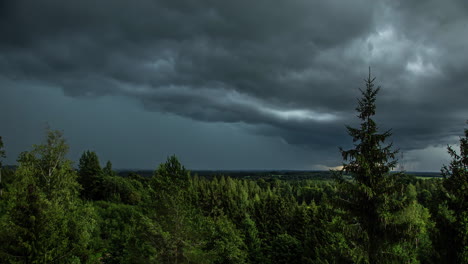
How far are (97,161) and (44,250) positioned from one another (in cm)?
8207

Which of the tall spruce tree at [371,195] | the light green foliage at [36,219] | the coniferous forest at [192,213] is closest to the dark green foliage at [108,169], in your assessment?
the coniferous forest at [192,213]

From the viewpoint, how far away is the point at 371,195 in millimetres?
15211

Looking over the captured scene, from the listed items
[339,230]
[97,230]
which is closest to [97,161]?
[97,230]

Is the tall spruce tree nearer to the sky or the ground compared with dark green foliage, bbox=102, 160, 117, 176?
nearer to the sky

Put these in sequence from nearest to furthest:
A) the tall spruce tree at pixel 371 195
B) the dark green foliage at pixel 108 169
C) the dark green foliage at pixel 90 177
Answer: the tall spruce tree at pixel 371 195, the dark green foliage at pixel 90 177, the dark green foliage at pixel 108 169

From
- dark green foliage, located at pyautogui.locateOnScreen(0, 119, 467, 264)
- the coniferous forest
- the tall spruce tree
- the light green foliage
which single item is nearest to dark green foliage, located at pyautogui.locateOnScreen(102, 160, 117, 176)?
dark green foliage, located at pyautogui.locateOnScreen(0, 119, 467, 264)

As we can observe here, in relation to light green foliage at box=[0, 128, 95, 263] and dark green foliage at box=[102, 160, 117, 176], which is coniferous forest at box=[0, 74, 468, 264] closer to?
light green foliage at box=[0, 128, 95, 263]

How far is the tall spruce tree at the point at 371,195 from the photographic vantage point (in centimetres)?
1535

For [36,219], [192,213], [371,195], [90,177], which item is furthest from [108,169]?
[371,195]

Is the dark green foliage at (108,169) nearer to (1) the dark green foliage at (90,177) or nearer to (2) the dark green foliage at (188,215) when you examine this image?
(1) the dark green foliage at (90,177)

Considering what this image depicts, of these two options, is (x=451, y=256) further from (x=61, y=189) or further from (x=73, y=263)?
(x=61, y=189)

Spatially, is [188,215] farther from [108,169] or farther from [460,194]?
[108,169]

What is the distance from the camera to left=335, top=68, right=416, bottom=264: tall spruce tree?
1535 cm

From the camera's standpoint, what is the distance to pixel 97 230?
1901 inches
